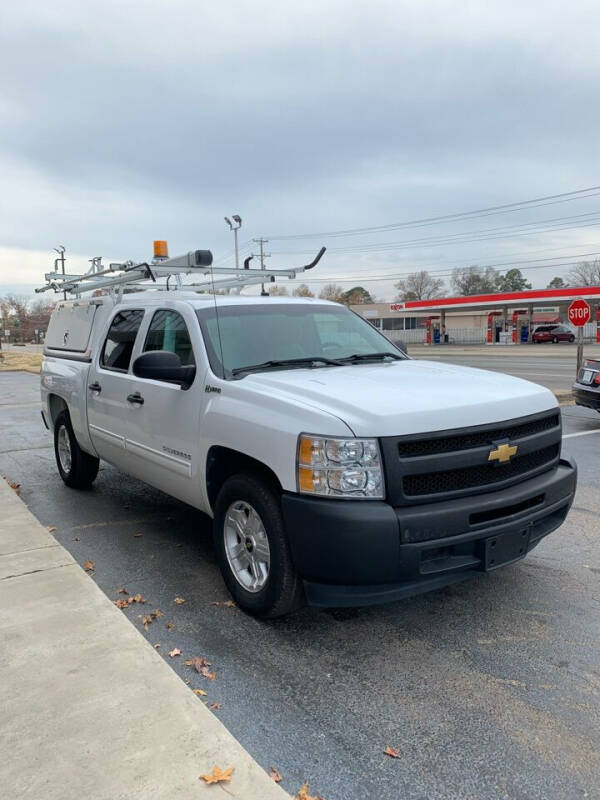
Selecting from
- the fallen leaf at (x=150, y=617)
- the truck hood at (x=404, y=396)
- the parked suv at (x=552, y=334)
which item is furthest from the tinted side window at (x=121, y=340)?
the parked suv at (x=552, y=334)

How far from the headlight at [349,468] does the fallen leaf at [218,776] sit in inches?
49.8

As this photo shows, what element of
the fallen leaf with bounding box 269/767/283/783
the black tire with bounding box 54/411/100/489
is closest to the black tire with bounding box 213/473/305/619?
the fallen leaf with bounding box 269/767/283/783

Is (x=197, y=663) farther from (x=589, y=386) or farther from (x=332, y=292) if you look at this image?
(x=332, y=292)

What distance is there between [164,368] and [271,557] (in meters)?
1.42

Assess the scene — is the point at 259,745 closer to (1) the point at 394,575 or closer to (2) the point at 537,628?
(1) the point at 394,575

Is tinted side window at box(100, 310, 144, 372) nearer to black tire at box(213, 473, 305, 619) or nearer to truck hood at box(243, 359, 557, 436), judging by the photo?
truck hood at box(243, 359, 557, 436)

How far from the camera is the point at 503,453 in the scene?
3389 mm

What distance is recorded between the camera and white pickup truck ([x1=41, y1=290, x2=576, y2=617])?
3.08m

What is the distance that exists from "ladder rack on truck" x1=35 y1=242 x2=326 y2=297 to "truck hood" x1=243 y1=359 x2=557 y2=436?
151cm

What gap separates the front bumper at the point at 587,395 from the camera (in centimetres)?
1002

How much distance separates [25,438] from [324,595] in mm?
8503

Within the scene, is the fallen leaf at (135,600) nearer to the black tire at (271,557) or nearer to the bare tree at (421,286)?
the black tire at (271,557)

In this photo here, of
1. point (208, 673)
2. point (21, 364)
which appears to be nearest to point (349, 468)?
point (208, 673)

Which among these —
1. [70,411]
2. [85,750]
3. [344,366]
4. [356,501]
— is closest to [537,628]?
[356,501]
